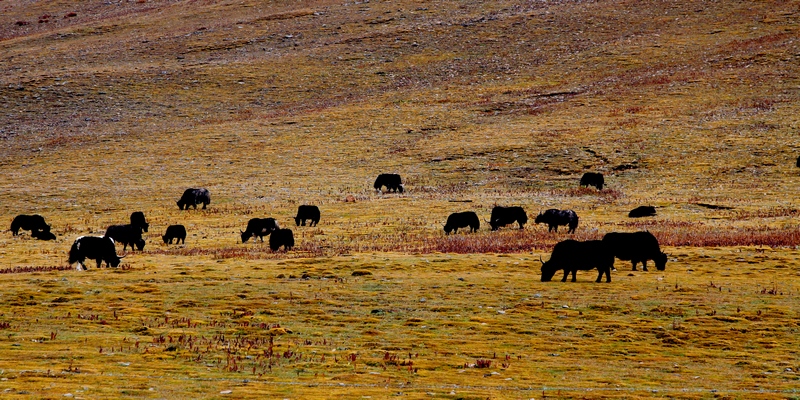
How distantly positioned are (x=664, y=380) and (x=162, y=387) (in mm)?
8312

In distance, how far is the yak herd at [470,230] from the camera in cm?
2698

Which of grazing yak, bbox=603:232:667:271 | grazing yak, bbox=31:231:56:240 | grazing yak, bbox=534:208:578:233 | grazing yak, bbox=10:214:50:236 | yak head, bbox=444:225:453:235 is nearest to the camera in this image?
grazing yak, bbox=603:232:667:271

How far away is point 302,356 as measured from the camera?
1800 cm

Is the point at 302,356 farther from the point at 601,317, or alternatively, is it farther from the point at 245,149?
the point at 245,149

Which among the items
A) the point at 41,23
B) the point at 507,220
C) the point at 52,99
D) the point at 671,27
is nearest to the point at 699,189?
the point at 507,220

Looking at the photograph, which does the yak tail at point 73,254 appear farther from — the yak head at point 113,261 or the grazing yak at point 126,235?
the grazing yak at point 126,235

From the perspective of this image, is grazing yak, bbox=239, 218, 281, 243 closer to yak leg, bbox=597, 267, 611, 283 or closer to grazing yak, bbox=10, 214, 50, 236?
grazing yak, bbox=10, 214, 50, 236

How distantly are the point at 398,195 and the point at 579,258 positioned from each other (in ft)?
97.8

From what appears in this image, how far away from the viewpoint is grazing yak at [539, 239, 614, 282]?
88.1ft

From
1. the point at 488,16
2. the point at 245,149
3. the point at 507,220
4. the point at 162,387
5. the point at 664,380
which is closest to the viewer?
the point at 162,387

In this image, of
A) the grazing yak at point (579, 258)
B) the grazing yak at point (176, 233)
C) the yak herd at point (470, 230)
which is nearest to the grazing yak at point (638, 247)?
the yak herd at point (470, 230)

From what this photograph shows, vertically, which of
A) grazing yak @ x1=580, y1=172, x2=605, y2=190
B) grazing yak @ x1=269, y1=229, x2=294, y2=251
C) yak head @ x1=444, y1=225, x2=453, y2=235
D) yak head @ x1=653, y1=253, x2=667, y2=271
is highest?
grazing yak @ x1=580, y1=172, x2=605, y2=190

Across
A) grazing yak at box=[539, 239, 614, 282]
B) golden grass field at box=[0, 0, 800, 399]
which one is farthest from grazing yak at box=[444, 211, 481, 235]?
grazing yak at box=[539, 239, 614, 282]

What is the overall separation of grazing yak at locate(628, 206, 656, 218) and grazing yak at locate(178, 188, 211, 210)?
22761mm
